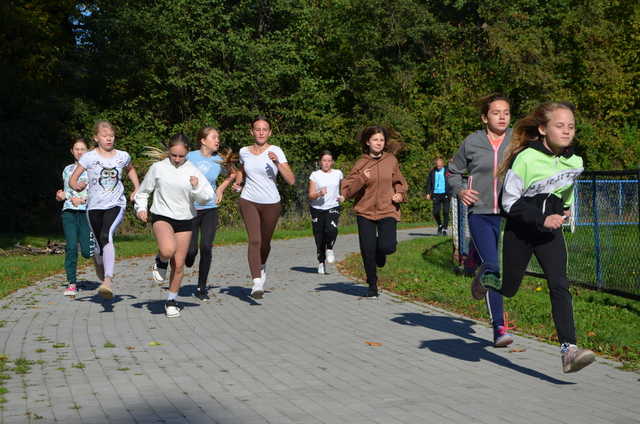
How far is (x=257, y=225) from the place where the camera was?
10859 mm

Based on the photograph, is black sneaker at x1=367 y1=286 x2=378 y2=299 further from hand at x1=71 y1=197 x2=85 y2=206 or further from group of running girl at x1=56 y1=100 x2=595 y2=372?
hand at x1=71 y1=197 x2=85 y2=206

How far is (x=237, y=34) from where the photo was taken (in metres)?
35.1

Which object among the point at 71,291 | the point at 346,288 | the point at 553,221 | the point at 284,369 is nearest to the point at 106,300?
the point at 71,291

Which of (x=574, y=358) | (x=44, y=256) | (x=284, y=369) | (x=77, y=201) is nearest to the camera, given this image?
(x=574, y=358)

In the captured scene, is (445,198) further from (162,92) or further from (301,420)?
(301,420)

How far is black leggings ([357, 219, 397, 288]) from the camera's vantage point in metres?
10.9

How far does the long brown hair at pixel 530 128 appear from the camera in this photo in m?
6.57

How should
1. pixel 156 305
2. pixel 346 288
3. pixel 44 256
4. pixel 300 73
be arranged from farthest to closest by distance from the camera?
pixel 300 73 → pixel 44 256 → pixel 346 288 → pixel 156 305

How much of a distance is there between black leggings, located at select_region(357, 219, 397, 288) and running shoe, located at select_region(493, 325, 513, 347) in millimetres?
3394

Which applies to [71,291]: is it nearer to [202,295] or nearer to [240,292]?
[202,295]

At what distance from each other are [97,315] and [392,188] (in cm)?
391

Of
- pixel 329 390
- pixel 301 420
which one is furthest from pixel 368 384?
pixel 301 420

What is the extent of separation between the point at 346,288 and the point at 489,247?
16.2 ft

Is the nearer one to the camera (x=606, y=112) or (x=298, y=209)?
(x=298, y=209)
